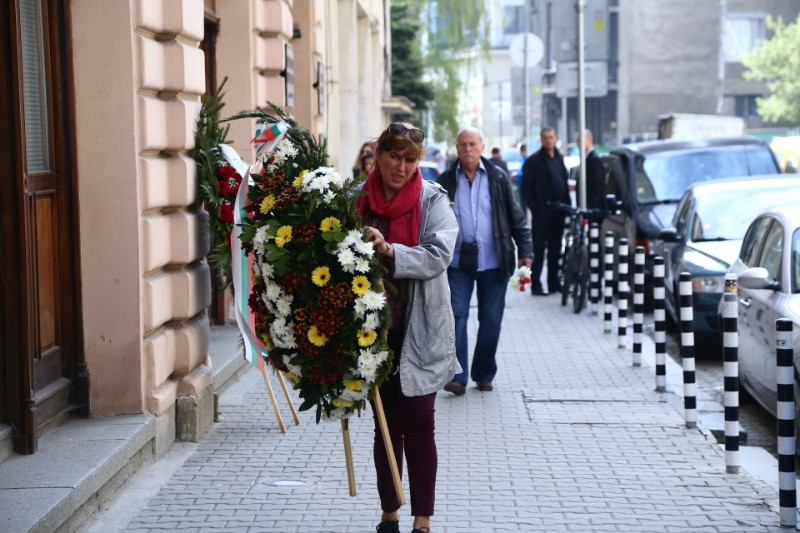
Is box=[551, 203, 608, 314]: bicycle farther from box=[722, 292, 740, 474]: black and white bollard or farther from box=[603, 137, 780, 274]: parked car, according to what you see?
box=[722, 292, 740, 474]: black and white bollard

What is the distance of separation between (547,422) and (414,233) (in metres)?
3.48

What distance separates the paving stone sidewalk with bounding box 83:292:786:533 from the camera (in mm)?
6418

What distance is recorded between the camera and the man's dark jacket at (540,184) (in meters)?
17.5

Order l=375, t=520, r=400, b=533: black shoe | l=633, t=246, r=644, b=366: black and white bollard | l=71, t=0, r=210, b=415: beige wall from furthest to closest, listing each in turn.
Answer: l=633, t=246, r=644, b=366: black and white bollard, l=71, t=0, r=210, b=415: beige wall, l=375, t=520, r=400, b=533: black shoe

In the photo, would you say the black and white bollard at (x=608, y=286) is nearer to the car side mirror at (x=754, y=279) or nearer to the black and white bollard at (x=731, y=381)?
the car side mirror at (x=754, y=279)

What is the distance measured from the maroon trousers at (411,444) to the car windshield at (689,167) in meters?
11.6

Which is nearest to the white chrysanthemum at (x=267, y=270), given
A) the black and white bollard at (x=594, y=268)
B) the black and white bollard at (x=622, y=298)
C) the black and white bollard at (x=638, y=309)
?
the black and white bollard at (x=638, y=309)

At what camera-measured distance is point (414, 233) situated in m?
5.81

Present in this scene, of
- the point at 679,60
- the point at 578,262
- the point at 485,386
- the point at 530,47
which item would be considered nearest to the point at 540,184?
the point at 578,262

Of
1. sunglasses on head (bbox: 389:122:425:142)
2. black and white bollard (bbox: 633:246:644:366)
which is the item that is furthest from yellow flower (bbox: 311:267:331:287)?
black and white bollard (bbox: 633:246:644:366)

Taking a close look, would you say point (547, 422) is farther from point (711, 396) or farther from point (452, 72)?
point (452, 72)

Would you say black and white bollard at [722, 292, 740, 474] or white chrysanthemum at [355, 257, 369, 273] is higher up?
white chrysanthemum at [355, 257, 369, 273]

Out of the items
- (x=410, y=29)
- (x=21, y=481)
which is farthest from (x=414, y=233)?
(x=410, y=29)

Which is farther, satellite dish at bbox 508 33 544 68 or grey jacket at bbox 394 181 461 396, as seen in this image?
satellite dish at bbox 508 33 544 68
